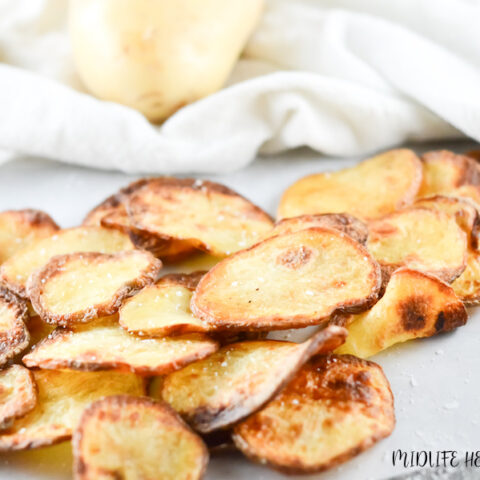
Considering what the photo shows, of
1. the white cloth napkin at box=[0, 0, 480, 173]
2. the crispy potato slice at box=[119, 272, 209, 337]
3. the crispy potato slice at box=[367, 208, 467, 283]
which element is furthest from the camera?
the white cloth napkin at box=[0, 0, 480, 173]

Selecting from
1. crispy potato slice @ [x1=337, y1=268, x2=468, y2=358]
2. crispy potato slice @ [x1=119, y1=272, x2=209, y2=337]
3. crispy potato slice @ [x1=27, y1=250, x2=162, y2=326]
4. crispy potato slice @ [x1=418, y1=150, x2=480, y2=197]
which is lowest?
crispy potato slice @ [x1=27, y1=250, x2=162, y2=326]

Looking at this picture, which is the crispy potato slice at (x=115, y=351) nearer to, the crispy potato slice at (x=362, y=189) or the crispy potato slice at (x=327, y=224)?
the crispy potato slice at (x=327, y=224)

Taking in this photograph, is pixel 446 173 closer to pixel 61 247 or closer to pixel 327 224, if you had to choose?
pixel 327 224

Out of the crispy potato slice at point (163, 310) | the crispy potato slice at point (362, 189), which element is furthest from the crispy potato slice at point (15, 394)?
the crispy potato slice at point (362, 189)

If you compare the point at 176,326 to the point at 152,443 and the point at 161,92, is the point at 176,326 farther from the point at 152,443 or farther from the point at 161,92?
the point at 161,92

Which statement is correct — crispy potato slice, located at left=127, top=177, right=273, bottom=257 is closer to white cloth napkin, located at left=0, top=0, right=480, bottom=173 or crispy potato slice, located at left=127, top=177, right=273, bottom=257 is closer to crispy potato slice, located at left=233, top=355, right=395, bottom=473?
white cloth napkin, located at left=0, top=0, right=480, bottom=173

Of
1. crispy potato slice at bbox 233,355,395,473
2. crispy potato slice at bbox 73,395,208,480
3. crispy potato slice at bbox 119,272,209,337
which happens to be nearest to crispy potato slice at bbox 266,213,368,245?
crispy potato slice at bbox 119,272,209,337

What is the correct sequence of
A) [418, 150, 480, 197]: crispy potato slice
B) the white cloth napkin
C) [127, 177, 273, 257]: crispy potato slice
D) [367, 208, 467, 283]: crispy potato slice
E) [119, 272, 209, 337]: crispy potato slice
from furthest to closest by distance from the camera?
the white cloth napkin < [418, 150, 480, 197]: crispy potato slice < [127, 177, 273, 257]: crispy potato slice < [367, 208, 467, 283]: crispy potato slice < [119, 272, 209, 337]: crispy potato slice
